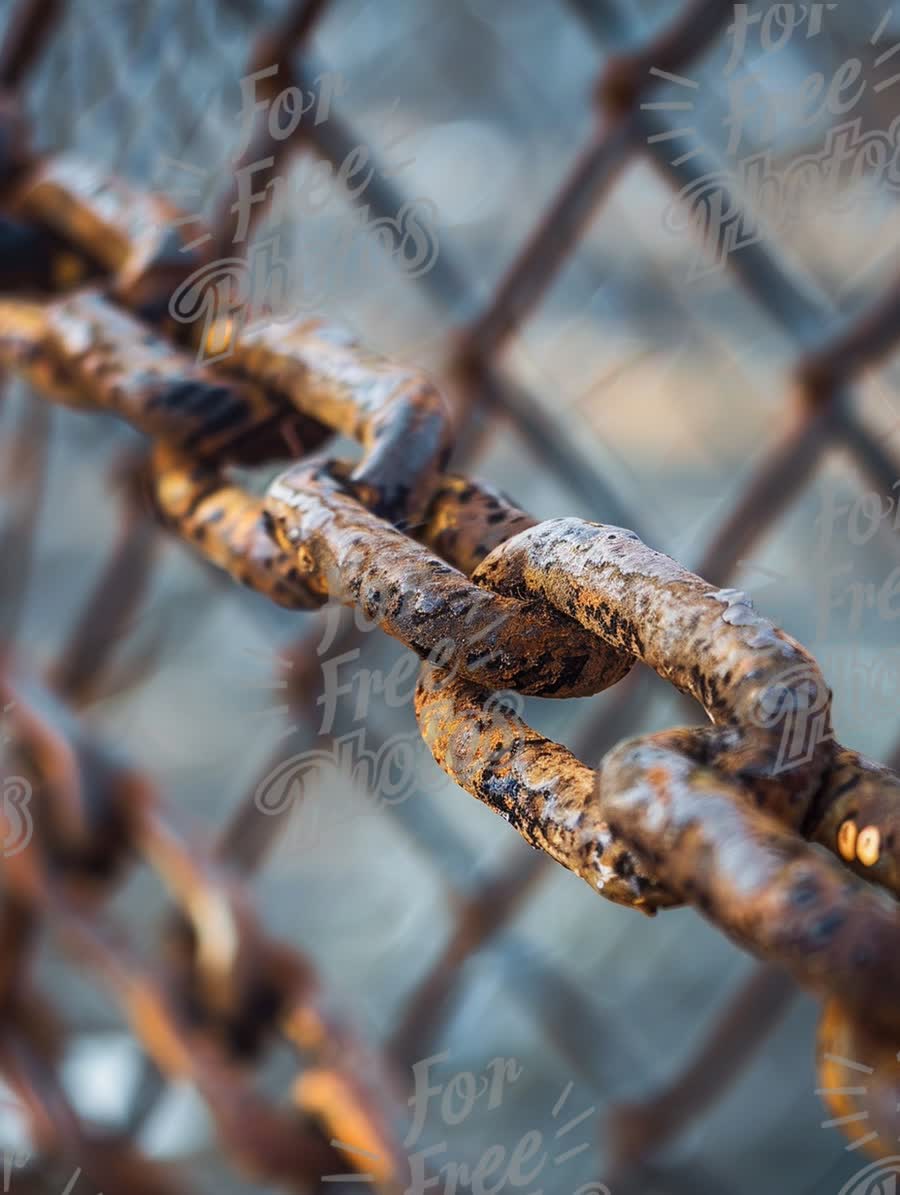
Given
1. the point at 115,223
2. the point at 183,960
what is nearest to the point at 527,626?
the point at 115,223

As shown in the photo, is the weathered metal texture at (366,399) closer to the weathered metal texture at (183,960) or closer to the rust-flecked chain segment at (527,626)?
the rust-flecked chain segment at (527,626)

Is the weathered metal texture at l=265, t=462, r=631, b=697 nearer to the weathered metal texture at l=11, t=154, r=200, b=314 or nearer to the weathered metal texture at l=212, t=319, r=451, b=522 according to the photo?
the weathered metal texture at l=212, t=319, r=451, b=522

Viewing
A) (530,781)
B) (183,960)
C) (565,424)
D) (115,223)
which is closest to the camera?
(530,781)

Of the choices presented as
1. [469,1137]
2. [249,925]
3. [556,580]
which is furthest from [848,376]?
[469,1137]

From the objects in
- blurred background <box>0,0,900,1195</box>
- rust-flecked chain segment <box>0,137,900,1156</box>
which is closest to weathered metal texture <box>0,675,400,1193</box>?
blurred background <box>0,0,900,1195</box>

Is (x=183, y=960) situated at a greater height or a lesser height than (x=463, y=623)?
lesser

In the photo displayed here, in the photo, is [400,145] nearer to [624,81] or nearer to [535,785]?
[624,81]

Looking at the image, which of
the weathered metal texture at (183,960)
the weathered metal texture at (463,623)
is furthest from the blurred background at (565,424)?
the weathered metal texture at (463,623)

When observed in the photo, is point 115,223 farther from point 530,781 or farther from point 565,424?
point 565,424
